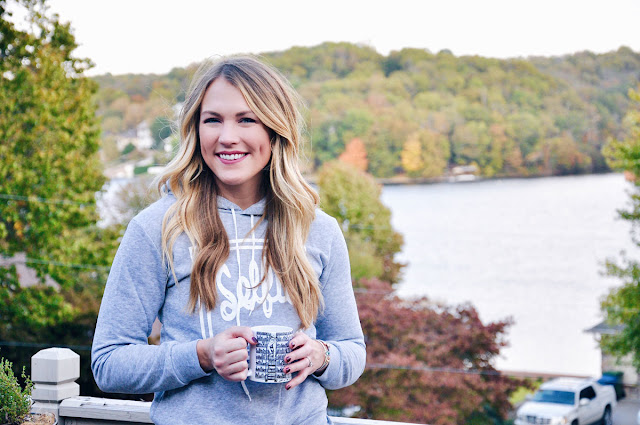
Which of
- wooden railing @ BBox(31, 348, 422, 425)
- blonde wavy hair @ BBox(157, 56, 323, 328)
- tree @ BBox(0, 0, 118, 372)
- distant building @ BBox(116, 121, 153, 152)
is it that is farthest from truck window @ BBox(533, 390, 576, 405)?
blonde wavy hair @ BBox(157, 56, 323, 328)

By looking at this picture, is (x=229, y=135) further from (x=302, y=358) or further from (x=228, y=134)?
(x=302, y=358)

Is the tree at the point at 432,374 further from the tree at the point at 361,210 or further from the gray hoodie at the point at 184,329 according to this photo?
the gray hoodie at the point at 184,329

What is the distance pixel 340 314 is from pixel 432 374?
11381 millimetres

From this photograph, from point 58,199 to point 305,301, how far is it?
11.8 m

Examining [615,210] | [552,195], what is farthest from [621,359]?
[552,195]

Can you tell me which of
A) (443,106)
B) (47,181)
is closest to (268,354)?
(47,181)

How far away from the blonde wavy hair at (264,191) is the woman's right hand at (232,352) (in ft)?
0.33

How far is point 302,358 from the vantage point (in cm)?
99

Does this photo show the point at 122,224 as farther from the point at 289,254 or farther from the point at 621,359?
the point at 289,254

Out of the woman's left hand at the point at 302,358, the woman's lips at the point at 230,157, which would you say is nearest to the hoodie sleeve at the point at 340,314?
the woman's left hand at the point at 302,358

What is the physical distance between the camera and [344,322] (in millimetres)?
1169

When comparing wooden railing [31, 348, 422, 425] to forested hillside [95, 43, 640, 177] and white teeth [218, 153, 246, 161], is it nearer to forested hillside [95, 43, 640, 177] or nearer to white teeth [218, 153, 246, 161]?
white teeth [218, 153, 246, 161]

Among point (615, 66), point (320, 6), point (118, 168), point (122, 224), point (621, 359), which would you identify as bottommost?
point (621, 359)

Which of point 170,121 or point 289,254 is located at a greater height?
point 170,121
